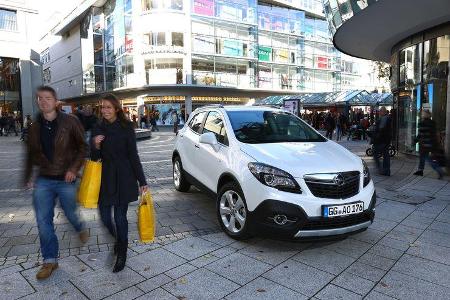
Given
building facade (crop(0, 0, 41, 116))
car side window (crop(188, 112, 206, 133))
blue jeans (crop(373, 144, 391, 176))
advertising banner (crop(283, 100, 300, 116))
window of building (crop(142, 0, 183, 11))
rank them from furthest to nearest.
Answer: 1. window of building (crop(142, 0, 183, 11))
2. building facade (crop(0, 0, 41, 116))
3. advertising banner (crop(283, 100, 300, 116))
4. blue jeans (crop(373, 144, 391, 176))
5. car side window (crop(188, 112, 206, 133))

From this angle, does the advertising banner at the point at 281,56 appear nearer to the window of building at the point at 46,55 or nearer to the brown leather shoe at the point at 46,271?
the window of building at the point at 46,55

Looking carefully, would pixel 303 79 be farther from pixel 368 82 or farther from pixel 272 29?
pixel 368 82

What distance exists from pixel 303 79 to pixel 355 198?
150 feet

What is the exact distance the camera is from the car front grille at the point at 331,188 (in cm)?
407

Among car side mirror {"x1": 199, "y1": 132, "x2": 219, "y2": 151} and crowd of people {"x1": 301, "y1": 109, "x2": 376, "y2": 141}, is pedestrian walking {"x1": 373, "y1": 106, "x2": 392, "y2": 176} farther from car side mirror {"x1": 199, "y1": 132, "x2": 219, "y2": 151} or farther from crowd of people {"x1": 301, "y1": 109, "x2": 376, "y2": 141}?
crowd of people {"x1": 301, "y1": 109, "x2": 376, "y2": 141}

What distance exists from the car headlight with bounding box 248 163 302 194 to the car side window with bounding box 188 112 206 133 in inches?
90.6

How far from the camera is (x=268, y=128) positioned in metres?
5.39

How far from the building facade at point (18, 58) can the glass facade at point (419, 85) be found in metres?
30.5

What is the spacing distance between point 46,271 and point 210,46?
122ft

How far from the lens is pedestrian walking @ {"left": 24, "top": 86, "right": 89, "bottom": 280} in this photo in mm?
3648

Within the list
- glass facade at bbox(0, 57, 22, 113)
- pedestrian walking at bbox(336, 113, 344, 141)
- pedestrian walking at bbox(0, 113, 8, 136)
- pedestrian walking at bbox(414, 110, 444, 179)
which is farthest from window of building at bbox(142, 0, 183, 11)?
pedestrian walking at bbox(414, 110, 444, 179)

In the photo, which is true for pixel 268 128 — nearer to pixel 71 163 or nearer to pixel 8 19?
pixel 71 163

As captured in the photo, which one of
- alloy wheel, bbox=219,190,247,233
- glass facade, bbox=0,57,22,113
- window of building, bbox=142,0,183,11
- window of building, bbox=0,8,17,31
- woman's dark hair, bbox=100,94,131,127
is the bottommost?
alloy wheel, bbox=219,190,247,233

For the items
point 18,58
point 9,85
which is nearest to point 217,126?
point 18,58
